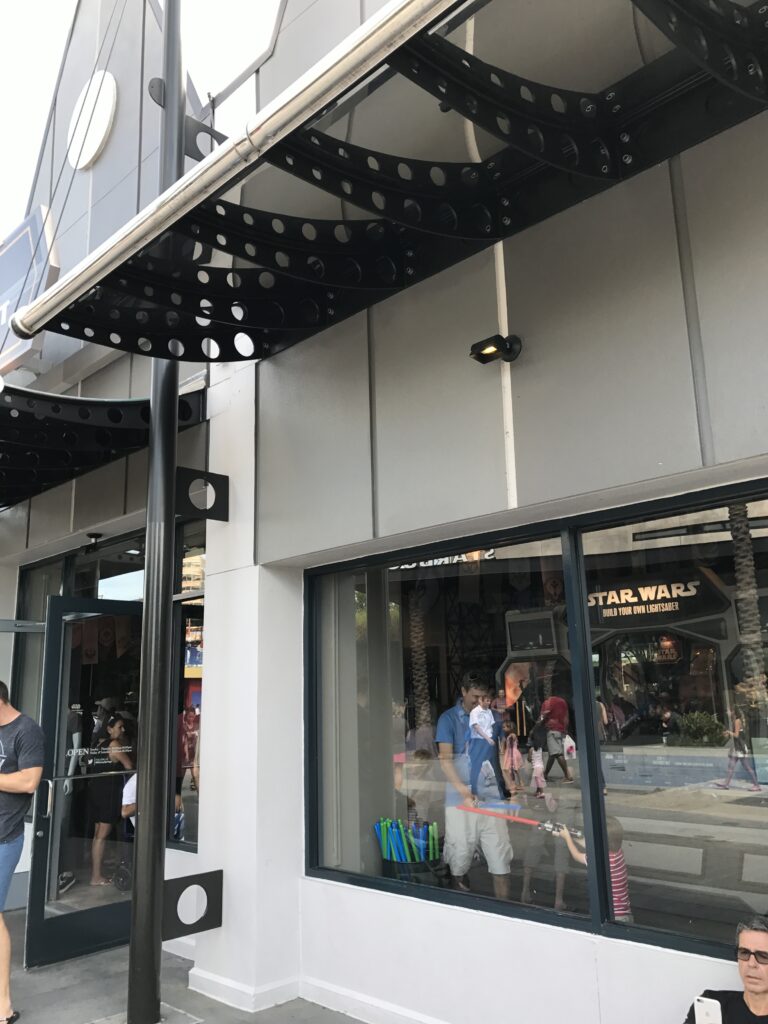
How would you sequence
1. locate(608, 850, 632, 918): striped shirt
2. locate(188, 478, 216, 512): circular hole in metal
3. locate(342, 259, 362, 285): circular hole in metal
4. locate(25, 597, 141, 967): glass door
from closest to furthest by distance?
1. locate(608, 850, 632, 918): striped shirt
2. locate(342, 259, 362, 285): circular hole in metal
3. locate(188, 478, 216, 512): circular hole in metal
4. locate(25, 597, 141, 967): glass door

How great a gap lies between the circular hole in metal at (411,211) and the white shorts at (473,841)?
126 inches

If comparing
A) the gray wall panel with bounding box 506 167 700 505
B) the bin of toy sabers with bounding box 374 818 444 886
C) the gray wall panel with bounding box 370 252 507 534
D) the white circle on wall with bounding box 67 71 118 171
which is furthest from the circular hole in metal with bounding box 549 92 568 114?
the white circle on wall with bounding box 67 71 118 171

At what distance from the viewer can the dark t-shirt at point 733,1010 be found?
9.08 ft

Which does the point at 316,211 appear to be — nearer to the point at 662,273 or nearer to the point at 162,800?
the point at 662,273

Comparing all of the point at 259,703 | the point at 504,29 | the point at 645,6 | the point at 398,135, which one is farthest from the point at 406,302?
the point at 259,703

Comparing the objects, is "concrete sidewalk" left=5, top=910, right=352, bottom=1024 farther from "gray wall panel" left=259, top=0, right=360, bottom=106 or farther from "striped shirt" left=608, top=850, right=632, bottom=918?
"gray wall panel" left=259, top=0, right=360, bottom=106

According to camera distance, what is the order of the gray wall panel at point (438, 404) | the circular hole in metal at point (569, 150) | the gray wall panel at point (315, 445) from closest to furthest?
the circular hole in metal at point (569, 150)
the gray wall panel at point (438, 404)
the gray wall panel at point (315, 445)

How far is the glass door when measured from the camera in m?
5.67

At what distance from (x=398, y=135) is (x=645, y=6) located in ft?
5.17

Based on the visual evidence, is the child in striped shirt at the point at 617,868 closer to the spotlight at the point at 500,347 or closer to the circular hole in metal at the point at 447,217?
the spotlight at the point at 500,347

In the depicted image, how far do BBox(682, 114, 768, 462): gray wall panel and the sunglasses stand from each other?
70.7 inches

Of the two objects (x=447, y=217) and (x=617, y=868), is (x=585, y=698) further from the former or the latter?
(x=447, y=217)

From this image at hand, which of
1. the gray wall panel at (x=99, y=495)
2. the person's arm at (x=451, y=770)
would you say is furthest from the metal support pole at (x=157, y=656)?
the gray wall panel at (x=99, y=495)

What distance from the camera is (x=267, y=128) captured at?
288 cm
